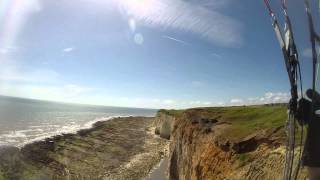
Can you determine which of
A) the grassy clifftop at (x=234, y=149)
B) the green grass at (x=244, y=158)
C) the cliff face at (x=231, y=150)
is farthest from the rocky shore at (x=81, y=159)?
the green grass at (x=244, y=158)

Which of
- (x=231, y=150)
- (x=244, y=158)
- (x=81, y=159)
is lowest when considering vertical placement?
(x=81, y=159)

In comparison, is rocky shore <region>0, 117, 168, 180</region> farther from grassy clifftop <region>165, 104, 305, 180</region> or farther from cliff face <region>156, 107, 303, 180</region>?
grassy clifftop <region>165, 104, 305, 180</region>

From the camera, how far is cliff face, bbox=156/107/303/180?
1216 centimetres

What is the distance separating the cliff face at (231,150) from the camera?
12156 millimetres

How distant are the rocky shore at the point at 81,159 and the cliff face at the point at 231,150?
9.48 metres

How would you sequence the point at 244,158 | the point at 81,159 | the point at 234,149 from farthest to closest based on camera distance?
the point at 81,159 < the point at 234,149 < the point at 244,158

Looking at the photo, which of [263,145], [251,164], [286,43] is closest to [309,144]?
[286,43]

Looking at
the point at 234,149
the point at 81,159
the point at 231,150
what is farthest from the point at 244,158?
the point at 81,159

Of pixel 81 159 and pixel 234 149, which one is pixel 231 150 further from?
pixel 81 159

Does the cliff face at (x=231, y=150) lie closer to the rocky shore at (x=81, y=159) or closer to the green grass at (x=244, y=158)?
the green grass at (x=244, y=158)

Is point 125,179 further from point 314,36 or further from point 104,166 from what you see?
point 314,36

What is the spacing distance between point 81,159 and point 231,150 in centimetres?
2949

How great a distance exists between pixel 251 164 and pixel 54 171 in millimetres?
26059

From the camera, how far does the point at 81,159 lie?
138ft
